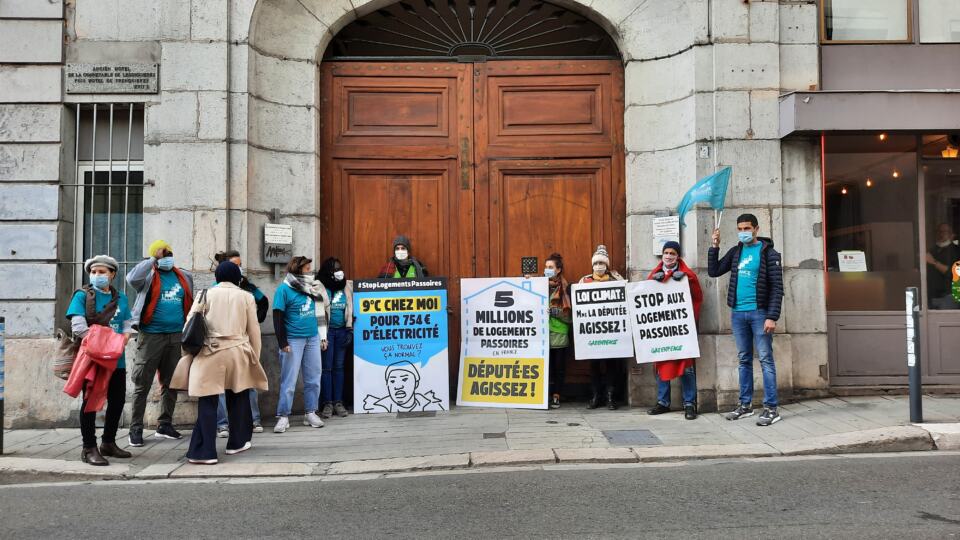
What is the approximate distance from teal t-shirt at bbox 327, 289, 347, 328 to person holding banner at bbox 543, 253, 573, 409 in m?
2.51

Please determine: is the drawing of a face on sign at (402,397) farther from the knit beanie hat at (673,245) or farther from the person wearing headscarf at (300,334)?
the knit beanie hat at (673,245)

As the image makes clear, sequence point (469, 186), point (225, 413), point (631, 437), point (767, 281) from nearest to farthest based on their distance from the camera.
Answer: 1. point (631, 437)
2. point (767, 281)
3. point (225, 413)
4. point (469, 186)

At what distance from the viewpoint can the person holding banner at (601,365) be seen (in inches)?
365

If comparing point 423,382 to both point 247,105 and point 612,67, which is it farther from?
point 612,67

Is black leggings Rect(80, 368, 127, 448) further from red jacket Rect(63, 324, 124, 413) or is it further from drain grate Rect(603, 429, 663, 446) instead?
drain grate Rect(603, 429, 663, 446)

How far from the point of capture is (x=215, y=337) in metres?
6.96

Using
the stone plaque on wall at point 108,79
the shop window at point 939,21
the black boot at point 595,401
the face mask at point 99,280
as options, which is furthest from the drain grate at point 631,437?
the stone plaque on wall at point 108,79

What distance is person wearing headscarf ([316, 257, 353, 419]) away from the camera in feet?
29.6

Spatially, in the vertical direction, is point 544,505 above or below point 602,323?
below

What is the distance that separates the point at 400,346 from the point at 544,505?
4163 mm

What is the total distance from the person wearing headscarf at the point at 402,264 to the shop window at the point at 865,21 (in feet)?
19.1

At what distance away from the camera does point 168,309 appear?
25.8ft

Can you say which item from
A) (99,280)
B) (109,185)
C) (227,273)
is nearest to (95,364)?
(99,280)

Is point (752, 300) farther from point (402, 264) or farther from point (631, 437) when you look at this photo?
point (402, 264)
